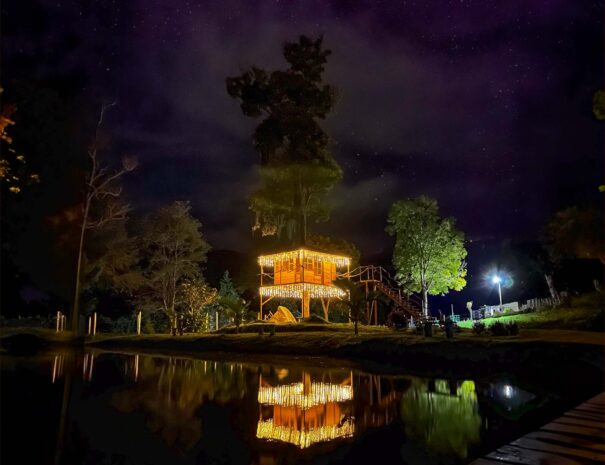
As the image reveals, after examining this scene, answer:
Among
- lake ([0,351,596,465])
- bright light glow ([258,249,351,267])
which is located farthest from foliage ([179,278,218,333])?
lake ([0,351,596,465])

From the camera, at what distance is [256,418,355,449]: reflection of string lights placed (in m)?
4.53

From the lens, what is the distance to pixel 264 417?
554 centimetres

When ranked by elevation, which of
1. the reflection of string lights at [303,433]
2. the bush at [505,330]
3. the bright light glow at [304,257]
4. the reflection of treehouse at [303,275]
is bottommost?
the reflection of string lights at [303,433]

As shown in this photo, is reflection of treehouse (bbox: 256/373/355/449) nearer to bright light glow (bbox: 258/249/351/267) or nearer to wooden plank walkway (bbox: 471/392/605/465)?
wooden plank walkway (bbox: 471/392/605/465)

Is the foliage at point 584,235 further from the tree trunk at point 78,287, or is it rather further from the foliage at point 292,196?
the tree trunk at point 78,287

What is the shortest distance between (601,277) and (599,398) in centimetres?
2428

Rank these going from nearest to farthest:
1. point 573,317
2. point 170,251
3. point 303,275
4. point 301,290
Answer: point 573,317 → point 303,275 → point 301,290 → point 170,251

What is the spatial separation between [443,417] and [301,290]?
24.6 meters

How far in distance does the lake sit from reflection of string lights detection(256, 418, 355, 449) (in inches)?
0.5

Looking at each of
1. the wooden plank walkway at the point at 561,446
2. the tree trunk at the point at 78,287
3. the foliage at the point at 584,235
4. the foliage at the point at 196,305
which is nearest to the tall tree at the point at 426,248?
the foliage at the point at 584,235

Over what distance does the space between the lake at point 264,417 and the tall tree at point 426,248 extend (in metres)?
24.9

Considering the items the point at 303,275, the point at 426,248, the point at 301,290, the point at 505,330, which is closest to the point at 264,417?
the point at 505,330

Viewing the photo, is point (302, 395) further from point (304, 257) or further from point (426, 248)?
point (426, 248)

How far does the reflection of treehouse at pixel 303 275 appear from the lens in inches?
1166
